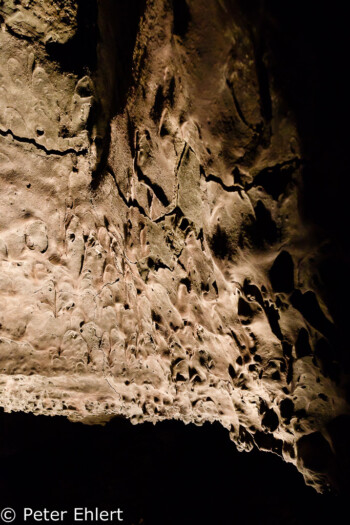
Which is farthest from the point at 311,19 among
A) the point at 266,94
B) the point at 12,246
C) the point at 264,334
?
the point at 12,246

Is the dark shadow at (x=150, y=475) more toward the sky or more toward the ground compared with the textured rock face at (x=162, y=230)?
more toward the ground

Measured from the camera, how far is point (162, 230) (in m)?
1.02

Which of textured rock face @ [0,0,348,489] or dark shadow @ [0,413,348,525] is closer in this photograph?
textured rock face @ [0,0,348,489]

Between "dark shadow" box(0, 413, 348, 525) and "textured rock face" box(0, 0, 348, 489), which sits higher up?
"textured rock face" box(0, 0, 348, 489)

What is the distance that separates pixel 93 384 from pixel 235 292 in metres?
0.91

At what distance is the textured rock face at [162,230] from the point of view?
2.26ft

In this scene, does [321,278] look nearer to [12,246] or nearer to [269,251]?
[269,251]

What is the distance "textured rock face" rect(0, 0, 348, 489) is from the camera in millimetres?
688

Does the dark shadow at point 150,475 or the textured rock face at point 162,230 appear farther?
the dark shadow at point 150,475

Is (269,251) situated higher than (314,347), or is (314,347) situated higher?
(269,251)

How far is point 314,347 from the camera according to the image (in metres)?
0.73

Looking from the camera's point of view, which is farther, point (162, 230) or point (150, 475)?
point (150, 475)

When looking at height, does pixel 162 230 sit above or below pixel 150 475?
above

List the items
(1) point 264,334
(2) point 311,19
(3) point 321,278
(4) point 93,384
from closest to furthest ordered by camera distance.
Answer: (2) point 311,19, (3) point 321,278, (1) point 264,334, (4) point 93,384
